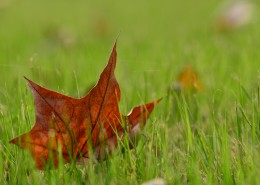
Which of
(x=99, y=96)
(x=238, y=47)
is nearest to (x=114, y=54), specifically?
(x=99, y=96)

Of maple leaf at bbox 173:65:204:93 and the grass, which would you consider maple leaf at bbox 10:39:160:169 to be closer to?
the grass

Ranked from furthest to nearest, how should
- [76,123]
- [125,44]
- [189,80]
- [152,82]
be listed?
1. [125,44]
2. [152,82]
3. [189,80]
4. [76,123]

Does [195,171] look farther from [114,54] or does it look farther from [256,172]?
[114,54]

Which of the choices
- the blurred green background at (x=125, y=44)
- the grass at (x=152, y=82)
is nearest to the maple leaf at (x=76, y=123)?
the grass at (x=152, y=82)

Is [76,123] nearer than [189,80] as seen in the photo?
Yes

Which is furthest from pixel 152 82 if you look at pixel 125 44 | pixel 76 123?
pixel 125 44

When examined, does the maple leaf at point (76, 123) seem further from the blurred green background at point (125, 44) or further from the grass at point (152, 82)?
the blurred green background at point (125, 44)

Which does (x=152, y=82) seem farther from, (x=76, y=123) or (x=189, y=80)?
(x=76, y=123)

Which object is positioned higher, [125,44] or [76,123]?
[125,44]
